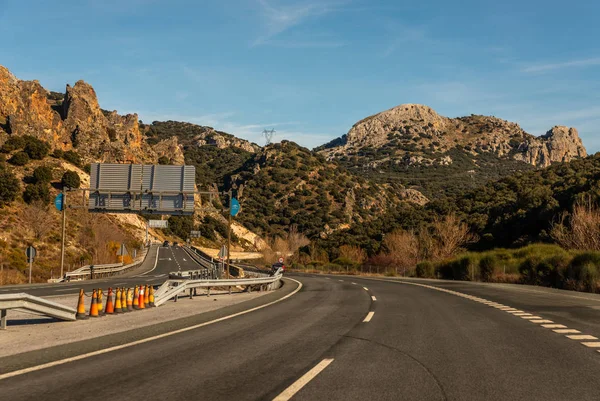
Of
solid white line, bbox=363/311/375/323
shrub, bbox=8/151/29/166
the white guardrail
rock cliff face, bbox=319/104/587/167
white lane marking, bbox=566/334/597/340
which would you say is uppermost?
rock cliff face, bbox=319/104/587/167

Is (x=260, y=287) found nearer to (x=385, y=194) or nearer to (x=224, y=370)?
(x=224, y=370)

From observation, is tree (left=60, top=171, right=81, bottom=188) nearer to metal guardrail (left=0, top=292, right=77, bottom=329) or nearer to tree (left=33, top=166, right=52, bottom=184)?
tree (left=33, top=166, right=52, bottom=184)

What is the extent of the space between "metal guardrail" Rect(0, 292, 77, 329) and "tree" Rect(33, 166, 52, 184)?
67805 millimetres

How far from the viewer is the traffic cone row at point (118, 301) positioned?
1377 centimetres

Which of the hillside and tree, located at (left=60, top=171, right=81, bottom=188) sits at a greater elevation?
the hillside

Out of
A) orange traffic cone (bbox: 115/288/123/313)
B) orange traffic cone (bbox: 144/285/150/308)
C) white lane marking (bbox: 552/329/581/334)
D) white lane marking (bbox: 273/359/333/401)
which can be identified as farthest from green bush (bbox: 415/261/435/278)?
white lane marking (bbox: 273/359/333/401)

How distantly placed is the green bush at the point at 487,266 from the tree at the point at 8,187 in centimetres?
5543

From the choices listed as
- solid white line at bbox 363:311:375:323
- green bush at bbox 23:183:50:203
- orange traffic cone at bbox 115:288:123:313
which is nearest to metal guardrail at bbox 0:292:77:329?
orange traffic cone at bbox 115:288:123:313

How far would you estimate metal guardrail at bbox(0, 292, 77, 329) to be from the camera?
35.0 feet

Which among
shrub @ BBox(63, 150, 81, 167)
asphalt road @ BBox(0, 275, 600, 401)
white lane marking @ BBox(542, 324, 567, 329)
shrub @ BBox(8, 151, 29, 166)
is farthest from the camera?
shrub @ BBox(63, 150, 81, 167)

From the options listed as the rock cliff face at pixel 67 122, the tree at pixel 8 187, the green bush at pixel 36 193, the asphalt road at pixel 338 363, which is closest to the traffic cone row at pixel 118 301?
the asphalt road at pixel 338 363

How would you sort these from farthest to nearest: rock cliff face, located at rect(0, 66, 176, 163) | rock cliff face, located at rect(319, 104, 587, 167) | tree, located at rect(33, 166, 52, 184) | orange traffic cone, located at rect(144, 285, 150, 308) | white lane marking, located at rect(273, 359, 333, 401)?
rock cliff face, located at rect(319, 104, 587, 167), rock cliff face, located at rect(0, 66, 176, 163), tree, located at rect(33, 166, 52, 184), orange traffic cone, located at rect(144, 285, 150, 308), white lane marking, located at rect(273, 359, 333, 401)

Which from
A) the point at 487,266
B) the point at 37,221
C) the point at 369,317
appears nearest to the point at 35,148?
the point at 37,221

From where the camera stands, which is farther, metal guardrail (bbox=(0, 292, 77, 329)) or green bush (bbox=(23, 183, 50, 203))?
green bush (bbox=(23, 183, 50, 203))
